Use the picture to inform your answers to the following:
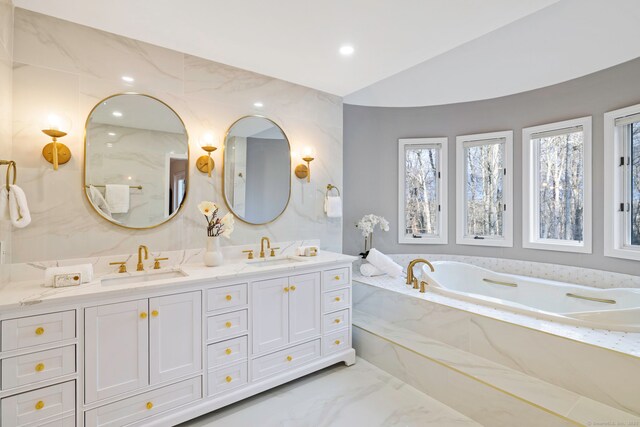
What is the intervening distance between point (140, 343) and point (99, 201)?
3.35ft

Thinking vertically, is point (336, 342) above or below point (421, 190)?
below

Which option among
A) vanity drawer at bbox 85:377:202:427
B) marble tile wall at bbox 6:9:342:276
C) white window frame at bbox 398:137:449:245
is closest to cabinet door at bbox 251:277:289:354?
vanity drawer at bbox 85:377:202:427

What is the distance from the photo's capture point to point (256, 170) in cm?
288

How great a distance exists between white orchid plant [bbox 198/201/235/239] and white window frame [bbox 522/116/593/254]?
317cm

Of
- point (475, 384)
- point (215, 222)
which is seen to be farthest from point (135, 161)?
point (475, 384)

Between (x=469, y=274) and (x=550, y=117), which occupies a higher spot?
(x=550, y=117)

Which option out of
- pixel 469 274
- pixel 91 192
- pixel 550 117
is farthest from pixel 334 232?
pixel 550 117

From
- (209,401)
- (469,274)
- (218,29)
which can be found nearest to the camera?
(209,401)

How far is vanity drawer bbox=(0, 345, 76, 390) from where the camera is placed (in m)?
1.50

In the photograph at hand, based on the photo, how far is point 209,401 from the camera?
2051 millimetres

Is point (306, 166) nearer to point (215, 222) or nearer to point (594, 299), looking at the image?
point (215, 222)

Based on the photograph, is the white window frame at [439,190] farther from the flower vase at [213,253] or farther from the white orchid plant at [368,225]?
the flower vase at [213,253]

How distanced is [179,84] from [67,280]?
1583 mm

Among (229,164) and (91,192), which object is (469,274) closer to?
(229,164)
